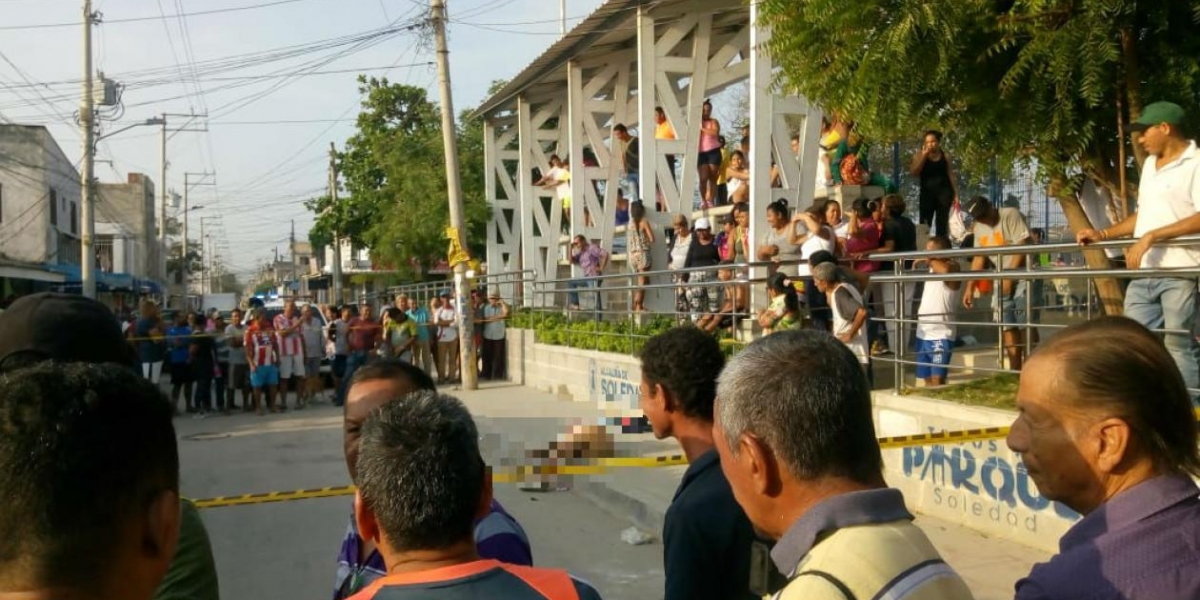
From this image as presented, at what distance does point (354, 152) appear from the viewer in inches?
1350

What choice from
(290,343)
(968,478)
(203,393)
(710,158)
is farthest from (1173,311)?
(203,393)

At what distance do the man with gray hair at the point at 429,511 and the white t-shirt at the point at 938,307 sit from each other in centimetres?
683

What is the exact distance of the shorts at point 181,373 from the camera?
1702 centimetres

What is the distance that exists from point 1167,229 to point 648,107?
1063 centimetres

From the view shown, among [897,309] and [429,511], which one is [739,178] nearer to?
[897,309]

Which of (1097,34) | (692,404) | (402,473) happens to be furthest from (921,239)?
(402,473)

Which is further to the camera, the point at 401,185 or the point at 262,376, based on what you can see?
the point at 401,185

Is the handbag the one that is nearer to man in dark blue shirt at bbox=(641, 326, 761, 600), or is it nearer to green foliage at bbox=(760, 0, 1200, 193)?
green foliage at bbox=(760, 0, 1200, 193)

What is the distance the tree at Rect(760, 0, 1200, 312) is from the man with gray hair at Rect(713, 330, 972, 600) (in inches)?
200

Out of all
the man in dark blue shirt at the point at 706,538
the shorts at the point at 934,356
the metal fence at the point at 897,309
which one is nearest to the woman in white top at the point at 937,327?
the shorts at the point at 934,356

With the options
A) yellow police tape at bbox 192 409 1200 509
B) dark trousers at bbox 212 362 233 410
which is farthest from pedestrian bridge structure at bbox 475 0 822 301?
dark trousers at bbox 212 362 233 410

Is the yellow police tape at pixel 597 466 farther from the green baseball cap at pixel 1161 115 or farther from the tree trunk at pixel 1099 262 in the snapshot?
the green baseball cap at pixel 1161 115

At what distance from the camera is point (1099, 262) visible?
278 inches

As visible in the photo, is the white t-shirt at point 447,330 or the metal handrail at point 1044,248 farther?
the white t-shirt at point 447,330
